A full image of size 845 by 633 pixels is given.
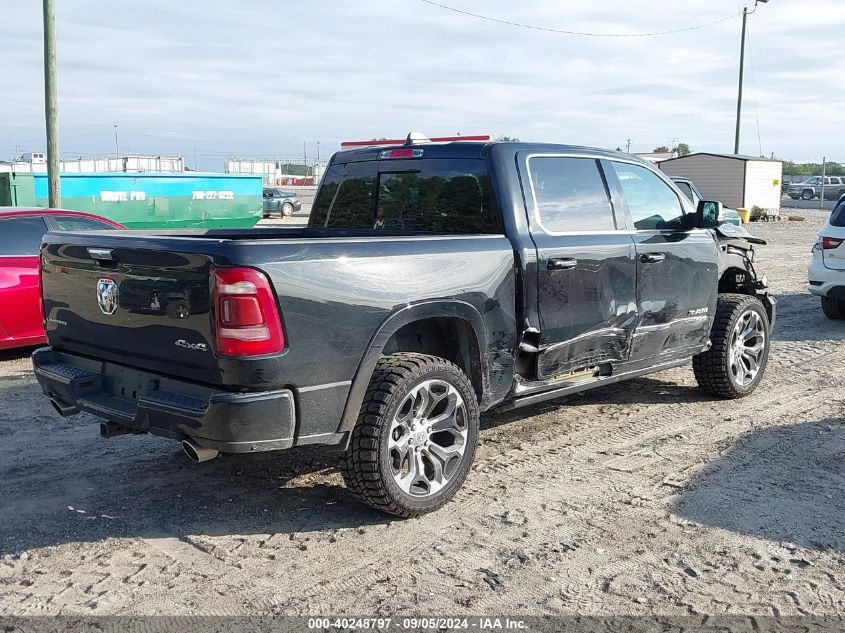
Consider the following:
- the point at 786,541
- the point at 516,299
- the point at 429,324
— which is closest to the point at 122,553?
the point at 429,324

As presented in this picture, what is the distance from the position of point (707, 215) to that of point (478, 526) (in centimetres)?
313

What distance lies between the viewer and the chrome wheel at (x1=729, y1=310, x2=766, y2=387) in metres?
6.88

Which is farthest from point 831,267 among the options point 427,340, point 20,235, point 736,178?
point 736,178

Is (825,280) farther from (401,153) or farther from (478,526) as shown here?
(478,526)

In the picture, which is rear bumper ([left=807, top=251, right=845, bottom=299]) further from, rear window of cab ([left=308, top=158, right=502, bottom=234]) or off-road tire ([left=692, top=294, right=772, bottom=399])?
rear window of cab ([left=308, top=158, right=502, bottom=234])

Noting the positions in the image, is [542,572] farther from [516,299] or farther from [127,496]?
[127,496]

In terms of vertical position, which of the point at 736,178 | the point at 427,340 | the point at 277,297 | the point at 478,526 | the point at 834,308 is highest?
the point at 736,178

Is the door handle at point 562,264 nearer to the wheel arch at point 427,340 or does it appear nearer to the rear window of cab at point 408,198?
the rear window of cab at point 408,198

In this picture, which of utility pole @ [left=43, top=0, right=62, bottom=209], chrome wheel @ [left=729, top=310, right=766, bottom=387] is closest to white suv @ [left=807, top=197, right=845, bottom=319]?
chrome wheel @ [left=729, top=310, right=766, bottom=387]

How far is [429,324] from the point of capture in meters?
4.80

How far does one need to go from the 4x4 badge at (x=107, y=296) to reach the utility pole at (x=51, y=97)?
10765 millimetres

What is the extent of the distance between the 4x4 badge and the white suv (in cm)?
910

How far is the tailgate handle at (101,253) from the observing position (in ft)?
14.1

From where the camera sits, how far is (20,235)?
8352mm
